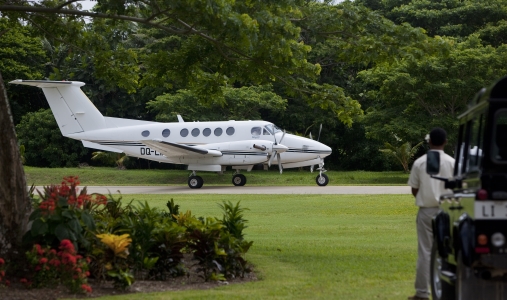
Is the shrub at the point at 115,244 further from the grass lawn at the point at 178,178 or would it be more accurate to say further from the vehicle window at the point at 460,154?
the grass lawn at the point at 178,178

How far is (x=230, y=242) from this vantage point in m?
10.6

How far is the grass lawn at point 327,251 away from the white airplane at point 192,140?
11.0m

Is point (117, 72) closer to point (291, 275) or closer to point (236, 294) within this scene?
point (291, 275)

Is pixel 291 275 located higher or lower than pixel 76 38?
lower

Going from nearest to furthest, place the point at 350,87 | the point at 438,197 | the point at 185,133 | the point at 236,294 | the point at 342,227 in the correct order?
1. the point at 438,197
2. the point at 236,294
3. the point at 342,227
4. the point at 185,133
5. the point at 350,87

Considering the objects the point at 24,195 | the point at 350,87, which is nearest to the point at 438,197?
the point at 24,195

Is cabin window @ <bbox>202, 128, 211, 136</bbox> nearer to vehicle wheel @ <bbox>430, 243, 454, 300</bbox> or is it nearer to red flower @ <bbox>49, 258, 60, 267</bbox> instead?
red flower @ <bbox>49, 258, 60, 267</bbox>

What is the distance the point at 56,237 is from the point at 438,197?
4.36 m

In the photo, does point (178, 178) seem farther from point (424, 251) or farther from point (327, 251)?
point (424, 251)

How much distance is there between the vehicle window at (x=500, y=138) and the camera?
21.4 feet

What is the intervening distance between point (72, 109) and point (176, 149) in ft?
19.8

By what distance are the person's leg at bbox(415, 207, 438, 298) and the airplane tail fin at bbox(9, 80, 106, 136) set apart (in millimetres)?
31591

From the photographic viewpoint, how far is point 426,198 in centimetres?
886

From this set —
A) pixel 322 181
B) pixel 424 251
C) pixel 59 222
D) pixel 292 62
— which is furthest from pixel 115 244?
pixel 322 181
